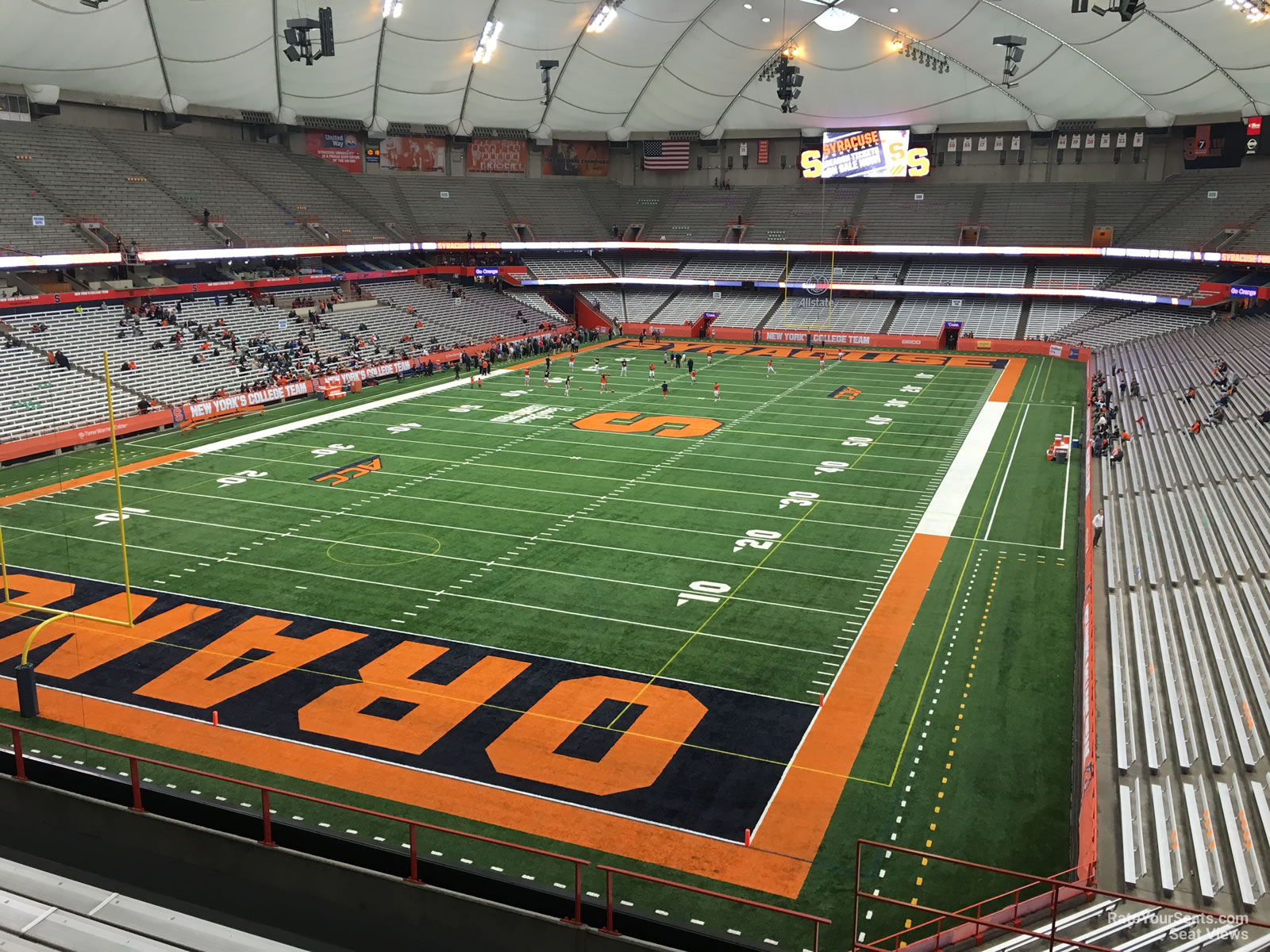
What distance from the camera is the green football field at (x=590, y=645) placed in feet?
36.7

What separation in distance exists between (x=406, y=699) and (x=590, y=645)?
3.20 m

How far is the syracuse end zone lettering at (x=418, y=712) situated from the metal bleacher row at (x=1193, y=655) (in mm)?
4236

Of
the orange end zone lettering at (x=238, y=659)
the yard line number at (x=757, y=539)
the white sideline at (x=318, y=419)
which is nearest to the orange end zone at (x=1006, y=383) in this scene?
the yard line number at (x=757, y=539)

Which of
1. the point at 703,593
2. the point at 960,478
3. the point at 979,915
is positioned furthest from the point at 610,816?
the point at 960,478

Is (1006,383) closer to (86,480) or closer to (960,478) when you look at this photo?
(960,478)

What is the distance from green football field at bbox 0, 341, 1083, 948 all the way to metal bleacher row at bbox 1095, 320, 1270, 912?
3.31ft

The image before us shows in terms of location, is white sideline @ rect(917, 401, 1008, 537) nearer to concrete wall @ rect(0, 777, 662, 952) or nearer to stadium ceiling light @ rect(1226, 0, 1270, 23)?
concrete wall @ rect(0, 777, 662, 952)

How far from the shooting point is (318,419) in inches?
1390

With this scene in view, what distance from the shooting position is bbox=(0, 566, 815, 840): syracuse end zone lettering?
475 inches

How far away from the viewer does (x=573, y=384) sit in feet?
140

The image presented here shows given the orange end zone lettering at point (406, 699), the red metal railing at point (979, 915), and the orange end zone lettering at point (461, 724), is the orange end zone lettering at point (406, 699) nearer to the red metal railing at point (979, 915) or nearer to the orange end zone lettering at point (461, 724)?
the orange end zone lettering at point (461, 724)

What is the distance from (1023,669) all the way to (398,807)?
380 inches

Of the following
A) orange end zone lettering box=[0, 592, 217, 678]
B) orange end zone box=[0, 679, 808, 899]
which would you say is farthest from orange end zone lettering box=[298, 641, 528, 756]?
orange end zone lettering box=[0, 592, 217, 678]

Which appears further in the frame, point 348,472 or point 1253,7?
point 1253,7
